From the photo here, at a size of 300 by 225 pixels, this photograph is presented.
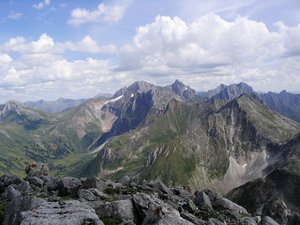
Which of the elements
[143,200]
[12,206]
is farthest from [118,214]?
[12,206]

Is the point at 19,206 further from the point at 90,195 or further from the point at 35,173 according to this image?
the point at 35,173

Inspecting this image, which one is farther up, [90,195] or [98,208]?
[98,208]

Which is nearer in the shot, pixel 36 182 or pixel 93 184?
pixel 93 184

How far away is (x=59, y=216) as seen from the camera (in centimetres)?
3575

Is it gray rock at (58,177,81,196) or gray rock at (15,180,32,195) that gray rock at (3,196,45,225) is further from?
gray rock at (15,180,32,195)

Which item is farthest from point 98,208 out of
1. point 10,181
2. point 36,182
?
point 10,181

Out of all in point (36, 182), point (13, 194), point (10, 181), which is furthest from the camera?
point (10, 181)

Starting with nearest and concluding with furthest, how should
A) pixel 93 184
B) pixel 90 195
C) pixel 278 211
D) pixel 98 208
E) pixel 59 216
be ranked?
pixel 59 216
pixel 98 208
pixel 90 195
pixel 93 184
pixel 278 211

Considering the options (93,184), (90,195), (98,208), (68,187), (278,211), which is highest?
(98,208)

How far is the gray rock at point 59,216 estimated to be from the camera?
113 ft

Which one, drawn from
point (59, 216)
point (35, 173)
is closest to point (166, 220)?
point (59, 216)

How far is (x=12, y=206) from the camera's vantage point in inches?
1738

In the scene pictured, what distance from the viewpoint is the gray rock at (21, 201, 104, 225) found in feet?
113

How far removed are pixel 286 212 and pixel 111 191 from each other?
114 feet
